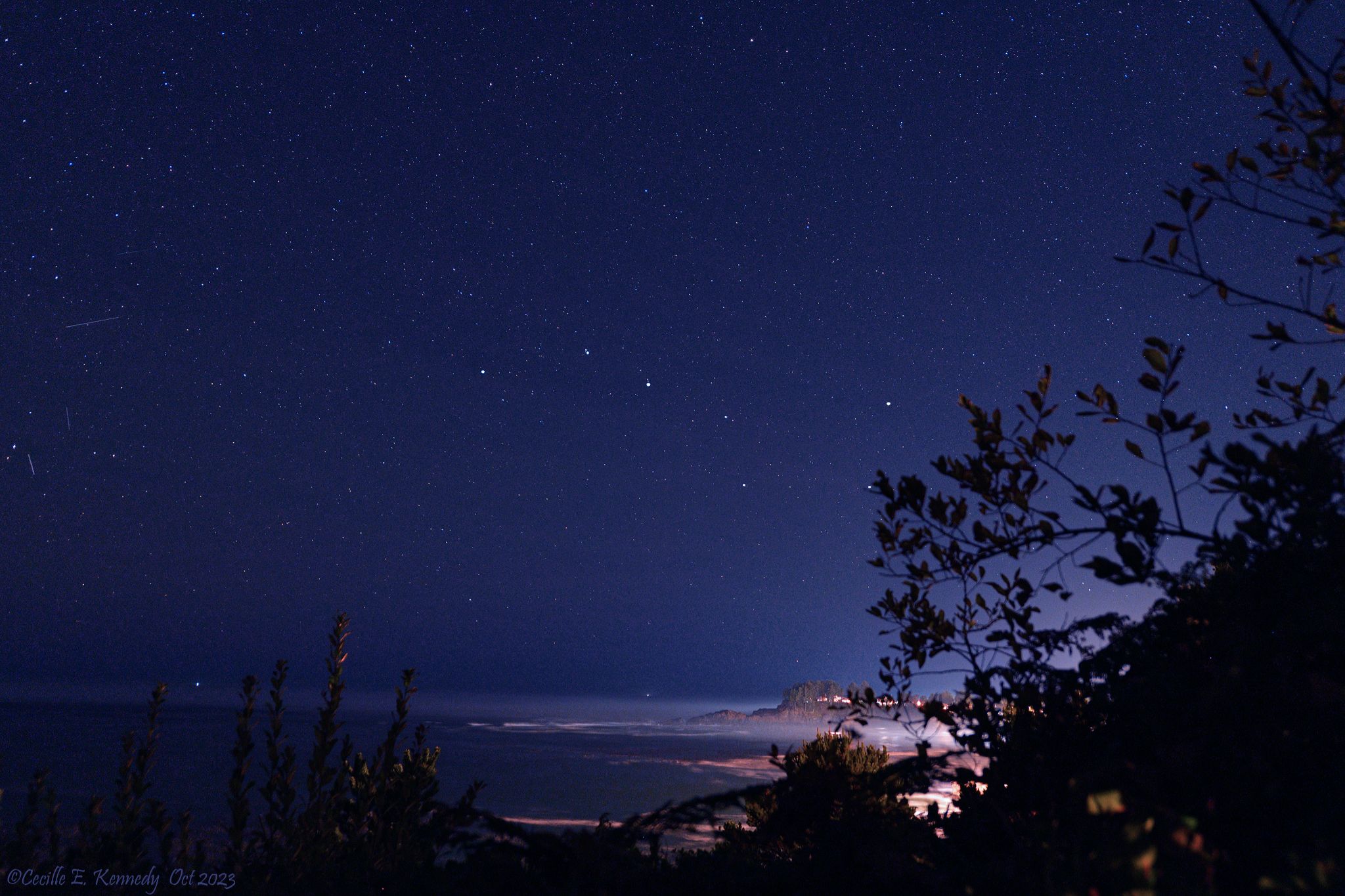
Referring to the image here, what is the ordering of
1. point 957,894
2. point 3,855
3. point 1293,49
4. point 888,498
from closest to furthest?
point 957,894, point 1293,49, point 3,855, point 888,498

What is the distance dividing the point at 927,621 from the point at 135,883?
424cm

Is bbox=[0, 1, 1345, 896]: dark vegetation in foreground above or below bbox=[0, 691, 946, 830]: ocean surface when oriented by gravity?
above

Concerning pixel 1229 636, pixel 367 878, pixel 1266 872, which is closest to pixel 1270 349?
pixel 1229 636

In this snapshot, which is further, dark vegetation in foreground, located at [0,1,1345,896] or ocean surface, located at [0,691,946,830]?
ocean surface, located at [0,691,946,830]

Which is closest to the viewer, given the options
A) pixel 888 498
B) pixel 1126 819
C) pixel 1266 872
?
pixel 1126 819

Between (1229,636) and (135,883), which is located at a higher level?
(1229,636)

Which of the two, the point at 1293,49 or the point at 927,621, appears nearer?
the point at 1293,49

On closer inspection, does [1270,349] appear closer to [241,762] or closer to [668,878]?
[668,878]

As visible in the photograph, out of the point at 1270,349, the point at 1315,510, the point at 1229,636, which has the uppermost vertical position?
the point at 1270,349

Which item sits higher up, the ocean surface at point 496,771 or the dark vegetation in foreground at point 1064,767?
the dark vegetation in foreground at point 1064,767

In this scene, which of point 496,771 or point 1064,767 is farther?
point 496,771

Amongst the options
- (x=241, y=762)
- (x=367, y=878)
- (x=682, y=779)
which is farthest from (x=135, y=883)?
(x=682, y=779)

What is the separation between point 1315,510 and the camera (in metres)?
2.43

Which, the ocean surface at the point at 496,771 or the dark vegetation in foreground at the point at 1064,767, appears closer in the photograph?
the dark vegetation in foreground at the point at 1064,767
